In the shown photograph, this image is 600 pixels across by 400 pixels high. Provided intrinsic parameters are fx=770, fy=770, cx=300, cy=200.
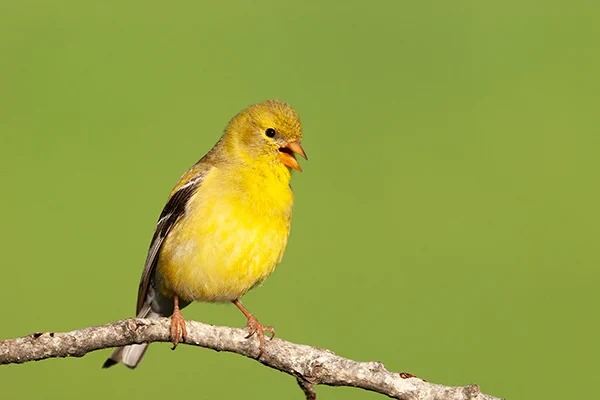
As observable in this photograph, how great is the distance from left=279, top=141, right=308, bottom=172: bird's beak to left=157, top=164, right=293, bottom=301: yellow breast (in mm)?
99

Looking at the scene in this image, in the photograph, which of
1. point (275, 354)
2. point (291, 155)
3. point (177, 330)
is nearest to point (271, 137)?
point (291, 155)

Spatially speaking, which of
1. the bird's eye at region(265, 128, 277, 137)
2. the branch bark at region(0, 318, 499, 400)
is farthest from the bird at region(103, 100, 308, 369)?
the branch bark at region(0, 318, 499, 400)

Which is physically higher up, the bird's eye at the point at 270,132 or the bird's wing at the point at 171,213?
the bird's eye at the point at 270,132

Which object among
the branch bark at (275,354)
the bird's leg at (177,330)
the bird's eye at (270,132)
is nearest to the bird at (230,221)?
the bird's eye at (270,132)

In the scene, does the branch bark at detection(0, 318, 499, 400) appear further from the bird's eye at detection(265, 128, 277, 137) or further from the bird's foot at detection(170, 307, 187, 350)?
the bird's eye at detection(265, 128, 277, 137)

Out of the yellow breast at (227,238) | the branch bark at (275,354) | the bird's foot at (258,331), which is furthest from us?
the yellow breast at (227,238)

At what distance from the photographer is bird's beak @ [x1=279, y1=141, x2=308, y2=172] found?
3973mm

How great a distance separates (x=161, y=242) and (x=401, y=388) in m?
1.70

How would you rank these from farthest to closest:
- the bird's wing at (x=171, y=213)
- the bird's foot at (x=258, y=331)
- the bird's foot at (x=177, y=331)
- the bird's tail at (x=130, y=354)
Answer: the bird's tail at (x=130, y=354) < the bird's wing at (x=171, y=213) < the bird's foot at (x=177, y=331) < the bird's foot at (x=258, y=331)

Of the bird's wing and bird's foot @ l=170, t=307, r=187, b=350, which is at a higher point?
the bird's wing

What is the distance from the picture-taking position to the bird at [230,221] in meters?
3.72

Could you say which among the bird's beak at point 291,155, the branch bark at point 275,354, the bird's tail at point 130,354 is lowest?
the branch bark at point 275,354

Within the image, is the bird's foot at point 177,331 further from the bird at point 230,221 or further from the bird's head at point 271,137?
the bird's head at point 271,137

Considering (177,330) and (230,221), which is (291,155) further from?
(177,330)
